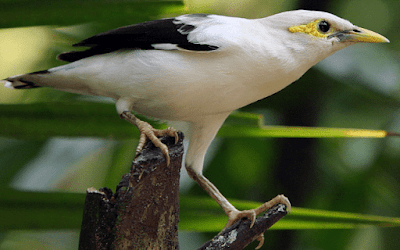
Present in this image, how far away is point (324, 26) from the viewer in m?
0.85

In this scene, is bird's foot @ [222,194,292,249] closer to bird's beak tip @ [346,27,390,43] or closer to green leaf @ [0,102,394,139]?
green leaf @ [0,102,394,139]

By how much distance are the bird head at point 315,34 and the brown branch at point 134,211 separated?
41cm

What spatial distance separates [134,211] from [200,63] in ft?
1.15

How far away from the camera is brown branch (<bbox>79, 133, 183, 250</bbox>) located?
0.59 m

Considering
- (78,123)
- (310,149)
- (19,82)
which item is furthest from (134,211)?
(310,149)

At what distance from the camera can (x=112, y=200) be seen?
604 mm

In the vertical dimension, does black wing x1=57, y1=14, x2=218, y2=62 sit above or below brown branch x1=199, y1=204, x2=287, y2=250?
above

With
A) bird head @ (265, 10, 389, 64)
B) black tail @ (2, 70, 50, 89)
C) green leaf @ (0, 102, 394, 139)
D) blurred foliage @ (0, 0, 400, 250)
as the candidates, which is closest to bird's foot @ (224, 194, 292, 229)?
green leaf @ (0, 102, 394, 139)

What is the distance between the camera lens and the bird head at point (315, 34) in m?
0.83

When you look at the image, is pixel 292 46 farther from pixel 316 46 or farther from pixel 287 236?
pixel 287 236

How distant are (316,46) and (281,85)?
11 cm

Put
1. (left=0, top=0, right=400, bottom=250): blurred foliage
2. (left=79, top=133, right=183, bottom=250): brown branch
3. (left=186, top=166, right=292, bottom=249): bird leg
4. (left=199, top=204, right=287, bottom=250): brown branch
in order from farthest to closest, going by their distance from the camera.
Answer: (left=0, top=0, right=400, bottom=250): blurred foliage
(left=186, top=166, right=292, bottom=249): bird leg
(left=199, top=204, right=287, bottom=250): brown branch
(left=79, top=133, right=183, bottom=250): brown branch

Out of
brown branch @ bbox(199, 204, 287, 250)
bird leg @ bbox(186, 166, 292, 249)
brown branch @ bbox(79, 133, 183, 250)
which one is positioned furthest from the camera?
bird leg @ bbox(186, 166, 292, 249)

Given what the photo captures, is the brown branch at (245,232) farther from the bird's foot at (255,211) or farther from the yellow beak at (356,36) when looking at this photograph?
the yellow beak at (356,36)
